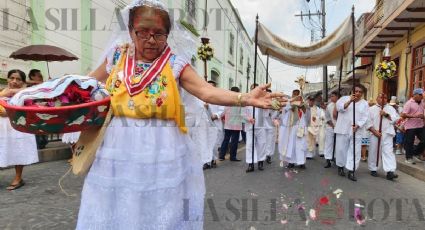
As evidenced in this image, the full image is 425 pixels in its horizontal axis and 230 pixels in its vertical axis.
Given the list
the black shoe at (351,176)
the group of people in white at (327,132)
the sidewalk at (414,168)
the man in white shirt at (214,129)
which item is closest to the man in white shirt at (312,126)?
the group of people in white at (327,132)

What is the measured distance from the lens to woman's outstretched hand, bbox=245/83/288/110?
210 cm

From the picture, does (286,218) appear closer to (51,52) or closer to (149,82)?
(149,82)

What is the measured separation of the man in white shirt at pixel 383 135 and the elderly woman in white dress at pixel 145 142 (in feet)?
19.9

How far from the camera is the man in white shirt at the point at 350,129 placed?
283 inches

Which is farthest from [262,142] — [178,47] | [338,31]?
[178,47]

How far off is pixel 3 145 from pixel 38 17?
14.5 ft

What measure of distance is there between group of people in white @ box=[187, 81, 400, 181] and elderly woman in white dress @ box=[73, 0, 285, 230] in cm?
435

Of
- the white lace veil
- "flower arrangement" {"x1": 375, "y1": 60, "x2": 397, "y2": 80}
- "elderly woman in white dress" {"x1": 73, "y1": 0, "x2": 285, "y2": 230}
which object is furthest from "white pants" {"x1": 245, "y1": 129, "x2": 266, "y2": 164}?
"elderly woman in white dress" {"x1": 73, "y1": 0, "x2": 285, "y2": 230}

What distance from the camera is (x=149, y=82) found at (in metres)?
2.15

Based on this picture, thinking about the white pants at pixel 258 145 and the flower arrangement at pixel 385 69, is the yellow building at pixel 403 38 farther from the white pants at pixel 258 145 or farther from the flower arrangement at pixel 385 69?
the white pants at pixel 258 145

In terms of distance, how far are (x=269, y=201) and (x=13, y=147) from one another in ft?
12.6

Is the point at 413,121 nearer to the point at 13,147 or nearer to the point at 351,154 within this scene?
the point at 351,154

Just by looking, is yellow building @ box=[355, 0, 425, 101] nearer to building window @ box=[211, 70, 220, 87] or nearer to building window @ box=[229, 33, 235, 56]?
building window @ box=[211, 70, 220, 87]

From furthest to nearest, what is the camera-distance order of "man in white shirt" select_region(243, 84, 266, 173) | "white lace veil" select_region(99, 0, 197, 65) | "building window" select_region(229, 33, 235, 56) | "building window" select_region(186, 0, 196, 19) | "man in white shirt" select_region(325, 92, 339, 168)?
"building window" select_region(229, 33, 235, 56), "building window" select_region(186, 0, 196, 19), "man in white shirt" select_region(325, 92, 339, 168), "man in white shirt" select_region(243, 84, 266, 173), "white lace veil" select_region(99, 0, 197, 65)
